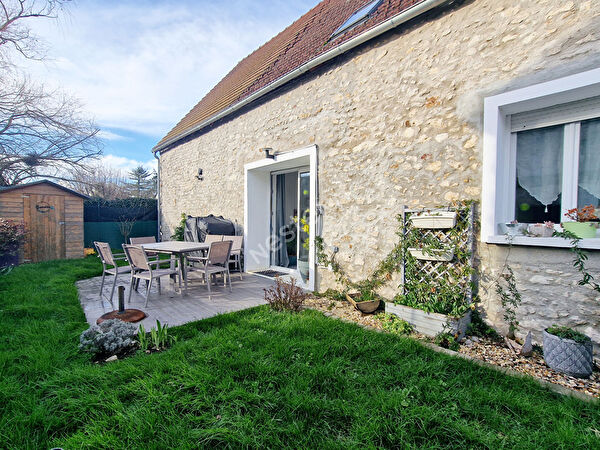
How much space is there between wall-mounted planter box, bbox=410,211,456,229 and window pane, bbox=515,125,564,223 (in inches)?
27.9

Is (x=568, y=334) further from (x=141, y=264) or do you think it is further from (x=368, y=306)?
(x=141, y=264)

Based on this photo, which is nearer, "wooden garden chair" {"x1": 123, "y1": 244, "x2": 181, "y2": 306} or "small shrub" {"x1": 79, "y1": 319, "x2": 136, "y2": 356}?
"small shrub" {"x1": 79, "y1": 319, "x2": 136, "y2": 356}

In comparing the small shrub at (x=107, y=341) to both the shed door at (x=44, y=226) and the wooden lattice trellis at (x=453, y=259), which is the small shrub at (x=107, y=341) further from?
the shed door at (x=44, y=226)

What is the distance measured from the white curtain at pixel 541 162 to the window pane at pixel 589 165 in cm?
16

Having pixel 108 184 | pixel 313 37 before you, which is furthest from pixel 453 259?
pixel 108 184

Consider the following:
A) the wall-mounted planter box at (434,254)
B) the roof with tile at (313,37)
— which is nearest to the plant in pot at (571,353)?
the wall-mounted planter box at (434,254)

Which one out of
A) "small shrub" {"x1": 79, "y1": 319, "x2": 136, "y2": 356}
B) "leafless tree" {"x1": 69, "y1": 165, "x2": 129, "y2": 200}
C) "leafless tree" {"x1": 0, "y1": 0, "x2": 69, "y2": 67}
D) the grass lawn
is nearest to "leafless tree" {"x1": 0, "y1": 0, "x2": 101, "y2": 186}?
"leafless tree" {"x1": 0, "y1": 0, "x2": 69, "y2": 67}

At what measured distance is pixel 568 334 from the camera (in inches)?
102

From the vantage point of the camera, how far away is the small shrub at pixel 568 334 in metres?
2.50

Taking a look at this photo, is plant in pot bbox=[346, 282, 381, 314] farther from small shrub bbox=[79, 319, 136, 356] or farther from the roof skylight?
the roof skylight

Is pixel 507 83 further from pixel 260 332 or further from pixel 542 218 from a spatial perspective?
pixel 260 332

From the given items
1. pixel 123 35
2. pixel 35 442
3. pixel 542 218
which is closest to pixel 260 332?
pixel 35 442

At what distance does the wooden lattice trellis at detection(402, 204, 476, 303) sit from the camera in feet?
11.0

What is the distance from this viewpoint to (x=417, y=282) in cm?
374
